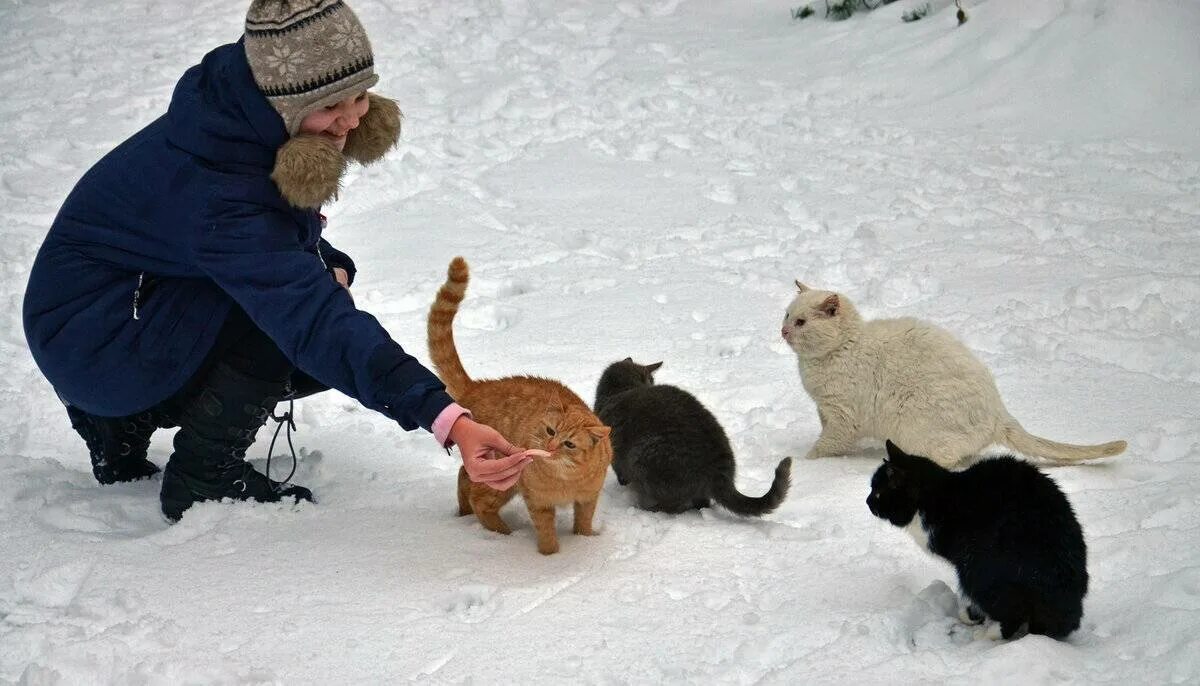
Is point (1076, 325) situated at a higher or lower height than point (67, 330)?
lower

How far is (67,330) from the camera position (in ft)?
10.1

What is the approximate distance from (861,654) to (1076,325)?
9.32 ft

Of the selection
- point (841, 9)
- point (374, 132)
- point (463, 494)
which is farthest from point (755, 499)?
point (841, 9)

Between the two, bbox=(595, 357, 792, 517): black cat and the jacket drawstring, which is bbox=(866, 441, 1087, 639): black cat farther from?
the jacket drawstring

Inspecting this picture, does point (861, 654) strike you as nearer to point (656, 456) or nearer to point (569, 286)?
point (656, 456)

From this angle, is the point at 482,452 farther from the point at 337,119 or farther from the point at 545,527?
the point at 337,119

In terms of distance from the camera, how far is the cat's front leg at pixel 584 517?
3.19m

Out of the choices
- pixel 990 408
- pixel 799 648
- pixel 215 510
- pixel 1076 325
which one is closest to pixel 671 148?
pixel 1076 325

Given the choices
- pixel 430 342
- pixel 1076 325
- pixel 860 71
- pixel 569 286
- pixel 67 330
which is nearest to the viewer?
pixel 67 330

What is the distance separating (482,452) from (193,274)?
108 cm

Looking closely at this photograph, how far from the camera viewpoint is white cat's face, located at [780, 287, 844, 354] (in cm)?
399

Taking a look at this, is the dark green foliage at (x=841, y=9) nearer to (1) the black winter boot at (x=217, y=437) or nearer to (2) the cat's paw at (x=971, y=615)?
(1) the black winter boot at (x=217, y=437)

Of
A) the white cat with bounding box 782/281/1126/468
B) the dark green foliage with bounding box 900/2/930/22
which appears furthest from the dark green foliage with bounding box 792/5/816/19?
the white cat with bounding box 782/281/1126/468

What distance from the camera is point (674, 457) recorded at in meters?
3.35
